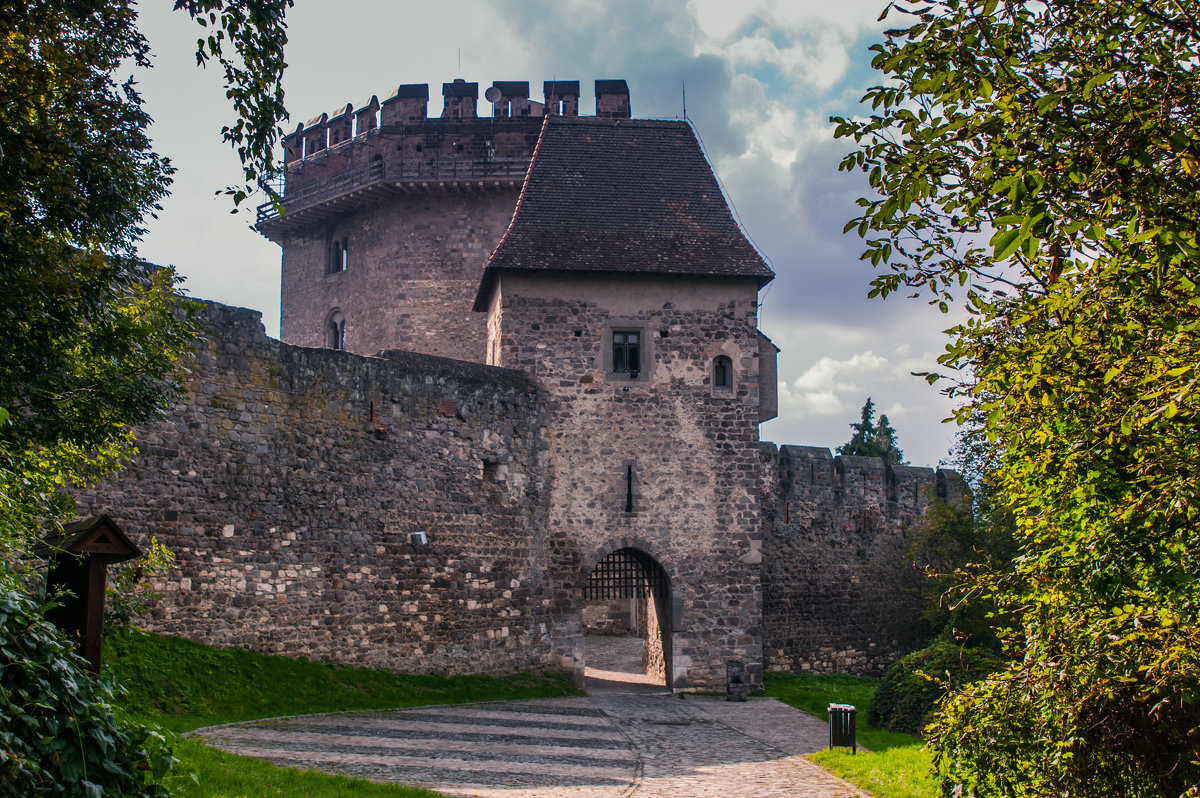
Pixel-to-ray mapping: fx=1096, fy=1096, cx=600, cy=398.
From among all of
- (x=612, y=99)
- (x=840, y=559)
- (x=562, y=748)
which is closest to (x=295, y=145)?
(x=612, y=99)

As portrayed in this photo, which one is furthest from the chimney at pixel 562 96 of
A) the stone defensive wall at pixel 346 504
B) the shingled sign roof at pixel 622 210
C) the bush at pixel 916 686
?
the bush at pixel 916 686

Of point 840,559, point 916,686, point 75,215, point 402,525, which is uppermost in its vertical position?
point 75,215

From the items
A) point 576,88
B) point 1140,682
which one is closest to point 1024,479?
point 1140,682

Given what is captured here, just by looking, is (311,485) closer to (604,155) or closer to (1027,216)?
(604,155)

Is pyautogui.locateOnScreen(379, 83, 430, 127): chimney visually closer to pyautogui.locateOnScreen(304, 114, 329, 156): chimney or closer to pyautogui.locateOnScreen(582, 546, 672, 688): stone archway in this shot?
pyautogui.locateOnScreen(304, 114, 329, 156): chimney

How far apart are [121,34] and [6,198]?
235 cm

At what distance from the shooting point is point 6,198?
28.0ft

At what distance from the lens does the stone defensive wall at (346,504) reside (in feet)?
50.8

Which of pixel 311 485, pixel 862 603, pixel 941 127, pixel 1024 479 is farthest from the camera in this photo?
pixel 862 603

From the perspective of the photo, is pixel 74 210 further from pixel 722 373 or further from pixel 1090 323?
pixel 722 373

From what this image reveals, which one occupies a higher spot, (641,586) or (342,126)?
(342,126)

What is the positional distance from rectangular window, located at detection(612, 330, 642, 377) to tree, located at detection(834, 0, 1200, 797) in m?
13.6

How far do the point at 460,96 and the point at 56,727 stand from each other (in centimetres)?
2731

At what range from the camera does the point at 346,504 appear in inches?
701
